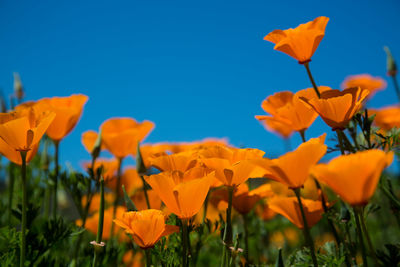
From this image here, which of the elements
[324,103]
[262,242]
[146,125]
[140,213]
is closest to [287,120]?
[324,103]

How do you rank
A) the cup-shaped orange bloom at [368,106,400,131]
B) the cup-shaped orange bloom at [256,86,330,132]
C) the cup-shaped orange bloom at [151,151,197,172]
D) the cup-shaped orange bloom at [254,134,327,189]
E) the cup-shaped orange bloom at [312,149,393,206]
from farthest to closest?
the cup-shaped orange bloom at [368,106,400,131]
the cup-shaped orange bloom at [256,86,330,132]
the cup-shaped orange bloom at [151,151,197,172]
the cup-shaped orange bloom at [254,134,327,189]
the cup-shaped orange bloom at [312,149,393,206]

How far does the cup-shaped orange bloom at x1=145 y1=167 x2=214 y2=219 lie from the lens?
34.6 inches

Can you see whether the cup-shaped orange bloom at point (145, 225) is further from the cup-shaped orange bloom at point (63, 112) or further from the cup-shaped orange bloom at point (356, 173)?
the cup-shaped orange bloom at point (63, 112)

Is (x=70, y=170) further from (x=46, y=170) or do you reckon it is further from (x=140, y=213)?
(x=140, y=213)

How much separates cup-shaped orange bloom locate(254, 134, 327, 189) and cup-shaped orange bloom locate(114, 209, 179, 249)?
0.28 m

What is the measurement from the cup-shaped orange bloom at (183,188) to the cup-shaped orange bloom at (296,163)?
0.15 metres

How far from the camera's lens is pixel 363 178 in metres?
0.72

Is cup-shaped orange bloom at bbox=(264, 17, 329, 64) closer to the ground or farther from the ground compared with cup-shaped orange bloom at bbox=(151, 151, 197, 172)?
farther from the ground

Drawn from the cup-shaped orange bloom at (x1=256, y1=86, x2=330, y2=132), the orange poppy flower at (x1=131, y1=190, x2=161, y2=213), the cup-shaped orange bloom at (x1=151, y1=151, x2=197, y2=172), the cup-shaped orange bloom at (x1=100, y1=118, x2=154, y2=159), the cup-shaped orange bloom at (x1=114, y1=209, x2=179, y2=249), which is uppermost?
the cup-shaped orange bloom at (x1=100, y1=118, x2=154, y2=159)

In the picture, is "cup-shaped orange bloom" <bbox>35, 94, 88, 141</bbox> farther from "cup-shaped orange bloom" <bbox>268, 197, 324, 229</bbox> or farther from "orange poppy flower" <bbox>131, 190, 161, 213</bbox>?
"cup-shaped orange bloom" <bbox>268, 197, 324, 229</bbox>

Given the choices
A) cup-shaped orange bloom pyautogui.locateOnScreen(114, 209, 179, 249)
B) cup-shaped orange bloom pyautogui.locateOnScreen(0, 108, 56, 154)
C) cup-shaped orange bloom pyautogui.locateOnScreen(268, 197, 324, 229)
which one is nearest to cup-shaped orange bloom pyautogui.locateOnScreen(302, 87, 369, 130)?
cup-shaped orange bloom pyautogui.locateOnScreen(268, 197, 324, 229)

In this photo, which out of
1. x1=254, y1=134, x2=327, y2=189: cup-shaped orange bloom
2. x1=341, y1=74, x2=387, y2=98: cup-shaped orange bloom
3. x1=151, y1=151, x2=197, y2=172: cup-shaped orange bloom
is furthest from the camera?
x1=341, y1=74, x2=387, y2=98: cup-shaped orange bloom

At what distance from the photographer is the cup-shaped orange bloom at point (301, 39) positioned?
3.54 ft

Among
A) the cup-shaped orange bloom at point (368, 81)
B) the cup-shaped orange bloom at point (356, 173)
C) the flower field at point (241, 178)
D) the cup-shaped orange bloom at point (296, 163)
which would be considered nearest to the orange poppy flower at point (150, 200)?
the flower field at point (241, 178)
